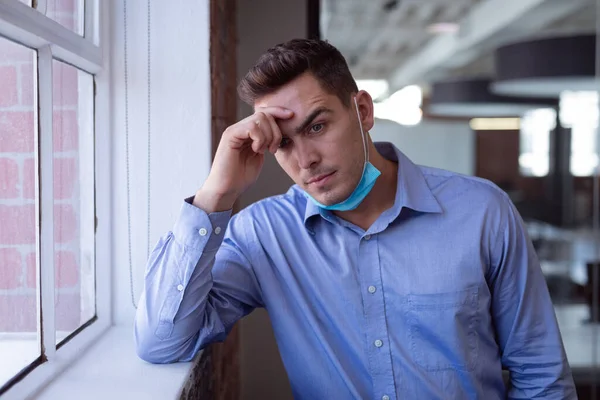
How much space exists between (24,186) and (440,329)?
95 centimetres

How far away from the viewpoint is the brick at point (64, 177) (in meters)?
1.48

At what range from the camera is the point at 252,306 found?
1721mm

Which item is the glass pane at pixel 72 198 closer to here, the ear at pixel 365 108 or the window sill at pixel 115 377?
the window sill at pixel 115 377

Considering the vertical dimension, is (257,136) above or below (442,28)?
below

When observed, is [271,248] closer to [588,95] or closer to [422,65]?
[422,65]

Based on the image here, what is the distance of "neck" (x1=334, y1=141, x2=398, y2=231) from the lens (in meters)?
1.66

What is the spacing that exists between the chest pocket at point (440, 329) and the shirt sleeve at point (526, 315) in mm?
113

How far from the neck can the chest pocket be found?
0.76 feet

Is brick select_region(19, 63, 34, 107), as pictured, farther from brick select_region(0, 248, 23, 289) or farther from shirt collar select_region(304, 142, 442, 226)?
shirt collar select_region(304, 142, 442, 226)

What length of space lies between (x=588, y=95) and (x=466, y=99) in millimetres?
804

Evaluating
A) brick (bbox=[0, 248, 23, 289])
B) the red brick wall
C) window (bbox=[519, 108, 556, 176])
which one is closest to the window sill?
the red brick wall

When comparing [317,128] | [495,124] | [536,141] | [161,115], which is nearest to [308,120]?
[317,128]

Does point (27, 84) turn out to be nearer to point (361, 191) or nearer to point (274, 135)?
point (274, 135)

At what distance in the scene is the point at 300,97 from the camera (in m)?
1.53
